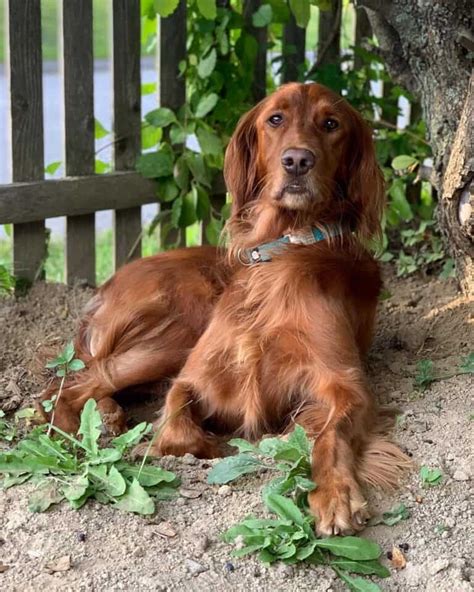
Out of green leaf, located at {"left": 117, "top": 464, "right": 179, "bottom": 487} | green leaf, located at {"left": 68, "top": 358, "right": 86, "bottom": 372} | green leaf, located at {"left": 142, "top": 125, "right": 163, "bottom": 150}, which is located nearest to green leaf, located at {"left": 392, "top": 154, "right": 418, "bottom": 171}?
green leaf, located at {"left": 142, "top": 125, "right": 163, "bottom": 150}

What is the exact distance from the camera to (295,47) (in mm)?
5098

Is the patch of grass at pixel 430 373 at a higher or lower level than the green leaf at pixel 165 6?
lower

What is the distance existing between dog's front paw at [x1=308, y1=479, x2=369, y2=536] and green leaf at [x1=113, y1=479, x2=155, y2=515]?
1.42 feet

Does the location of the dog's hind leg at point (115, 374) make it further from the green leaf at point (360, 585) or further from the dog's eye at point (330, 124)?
the green leaf at point (360, 585)

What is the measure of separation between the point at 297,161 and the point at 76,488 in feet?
4.15

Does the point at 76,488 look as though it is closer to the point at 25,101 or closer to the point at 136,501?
the point at 136,501

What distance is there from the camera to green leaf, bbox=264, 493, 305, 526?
248 cm

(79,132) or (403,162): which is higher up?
(79,132)

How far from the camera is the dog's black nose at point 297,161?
3143 mm

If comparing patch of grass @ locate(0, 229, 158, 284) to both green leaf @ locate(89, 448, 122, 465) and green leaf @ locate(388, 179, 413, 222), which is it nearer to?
green leaf @ locate(388, 179, 413, 222)

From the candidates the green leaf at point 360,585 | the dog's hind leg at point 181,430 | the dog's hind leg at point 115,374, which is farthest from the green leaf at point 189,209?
the green leaf at point 360,585

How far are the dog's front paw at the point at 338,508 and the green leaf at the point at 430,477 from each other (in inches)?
8.2

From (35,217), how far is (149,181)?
0.67m

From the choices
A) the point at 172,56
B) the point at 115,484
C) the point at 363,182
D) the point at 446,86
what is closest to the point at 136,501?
the point at 115,484
